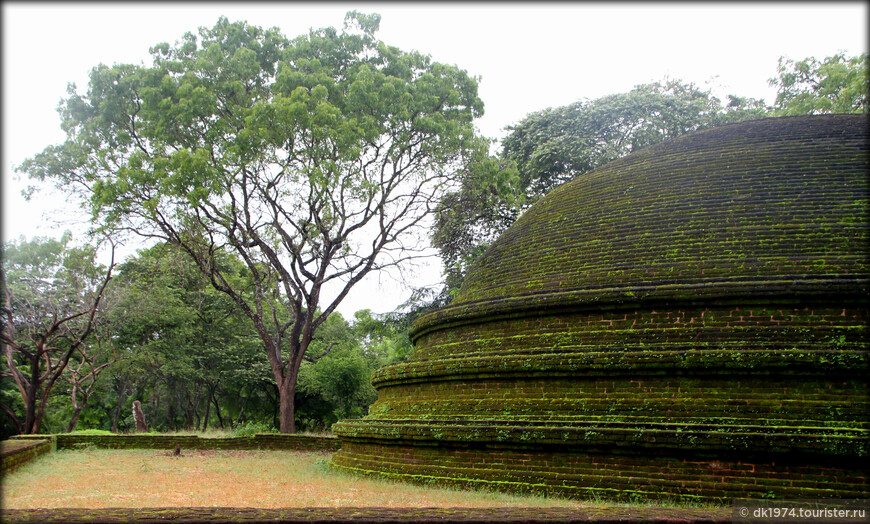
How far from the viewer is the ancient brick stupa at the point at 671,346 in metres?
6.13

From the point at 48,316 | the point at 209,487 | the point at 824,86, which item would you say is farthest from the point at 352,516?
the point at 824,86

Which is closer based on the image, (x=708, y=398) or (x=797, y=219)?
(x=708, y=398)

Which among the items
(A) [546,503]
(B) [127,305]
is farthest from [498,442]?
(B) [127,305]

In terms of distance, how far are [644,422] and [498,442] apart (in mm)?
1547

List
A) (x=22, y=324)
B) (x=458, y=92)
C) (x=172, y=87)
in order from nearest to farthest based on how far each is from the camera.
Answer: (x=172, y=87)
(x=458, y=92)
(x=22, y=324)

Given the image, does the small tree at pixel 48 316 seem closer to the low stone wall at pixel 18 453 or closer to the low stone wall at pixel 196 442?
the low stone wall at pixel 196 442

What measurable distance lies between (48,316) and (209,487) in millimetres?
11699

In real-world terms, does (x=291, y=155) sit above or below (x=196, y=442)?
above

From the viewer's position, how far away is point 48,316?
16.5 m

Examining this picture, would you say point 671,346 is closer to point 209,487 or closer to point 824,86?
point 209,487

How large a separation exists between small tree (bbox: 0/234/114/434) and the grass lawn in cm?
264

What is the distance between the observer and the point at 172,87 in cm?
1488

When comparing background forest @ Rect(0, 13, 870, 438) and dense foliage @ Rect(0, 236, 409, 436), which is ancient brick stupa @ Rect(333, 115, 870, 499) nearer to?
background forest @ Rect(0, 13, 870, 438)

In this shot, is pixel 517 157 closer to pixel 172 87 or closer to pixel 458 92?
pixel 458 92
